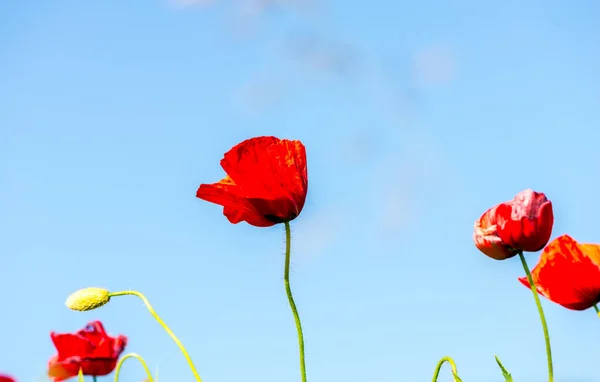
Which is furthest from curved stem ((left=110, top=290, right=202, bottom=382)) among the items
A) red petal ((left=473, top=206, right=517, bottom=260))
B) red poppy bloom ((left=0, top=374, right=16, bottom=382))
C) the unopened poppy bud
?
red petal ((left=473, top=206, right=517, bottom=260))

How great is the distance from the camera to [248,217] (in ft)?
10.0

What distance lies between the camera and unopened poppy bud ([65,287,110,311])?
277cm

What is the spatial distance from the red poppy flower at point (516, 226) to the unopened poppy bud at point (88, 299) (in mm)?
1483

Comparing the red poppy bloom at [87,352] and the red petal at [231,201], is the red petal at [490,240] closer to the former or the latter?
the red petal at [231,201]

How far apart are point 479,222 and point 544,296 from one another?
1.44 feet

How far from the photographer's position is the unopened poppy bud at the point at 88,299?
9.09 ft

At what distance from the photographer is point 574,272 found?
125 inches


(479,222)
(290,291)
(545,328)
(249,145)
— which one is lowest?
(545,328)

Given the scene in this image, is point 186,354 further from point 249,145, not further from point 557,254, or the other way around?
point 557,254

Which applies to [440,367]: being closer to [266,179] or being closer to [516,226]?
[516,226]

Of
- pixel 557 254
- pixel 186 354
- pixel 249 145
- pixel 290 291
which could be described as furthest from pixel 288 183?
pixel 557 254

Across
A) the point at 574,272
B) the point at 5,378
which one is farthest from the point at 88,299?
the point at 574,272

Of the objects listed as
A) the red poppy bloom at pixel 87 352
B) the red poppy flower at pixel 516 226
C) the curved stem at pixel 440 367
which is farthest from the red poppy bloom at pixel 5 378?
the red poppy bloom at pixel 87 352

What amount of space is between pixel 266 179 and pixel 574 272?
4.22 feet
